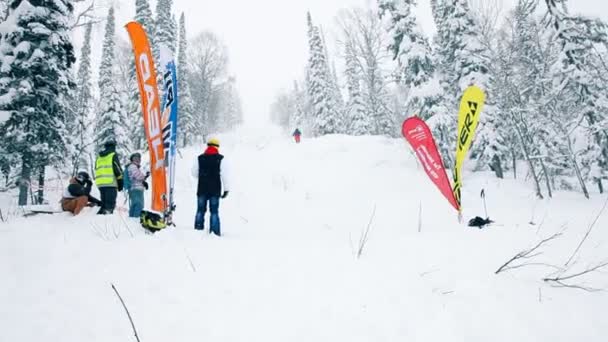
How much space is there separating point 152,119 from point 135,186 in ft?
6.31

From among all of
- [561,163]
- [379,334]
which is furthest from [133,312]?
[561,163]

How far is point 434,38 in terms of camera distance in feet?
73.9

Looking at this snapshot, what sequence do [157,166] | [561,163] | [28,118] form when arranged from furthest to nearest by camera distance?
[561,163], [28,118], [157,166]

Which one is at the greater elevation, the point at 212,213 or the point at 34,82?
the point at 34,82

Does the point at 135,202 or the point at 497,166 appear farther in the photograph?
the point at 497,166

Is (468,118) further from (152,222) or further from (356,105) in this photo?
(356,105)

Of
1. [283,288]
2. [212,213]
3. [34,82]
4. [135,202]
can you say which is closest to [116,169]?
[135,202]

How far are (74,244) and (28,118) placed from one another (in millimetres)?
10061

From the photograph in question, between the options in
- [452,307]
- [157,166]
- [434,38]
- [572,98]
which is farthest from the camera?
[434,38]

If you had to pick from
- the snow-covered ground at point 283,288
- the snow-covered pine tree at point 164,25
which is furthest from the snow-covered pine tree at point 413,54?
the snow-covered pine tree at point 164,25

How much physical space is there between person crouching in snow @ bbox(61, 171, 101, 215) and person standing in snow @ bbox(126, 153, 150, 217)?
83 centimetres

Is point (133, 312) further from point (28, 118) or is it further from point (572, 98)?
point (572, 98)

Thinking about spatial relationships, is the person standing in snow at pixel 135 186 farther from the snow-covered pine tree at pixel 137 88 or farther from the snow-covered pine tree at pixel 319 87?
the snow-covered pine tree at pixel 319 87

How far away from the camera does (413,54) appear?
1603cm
